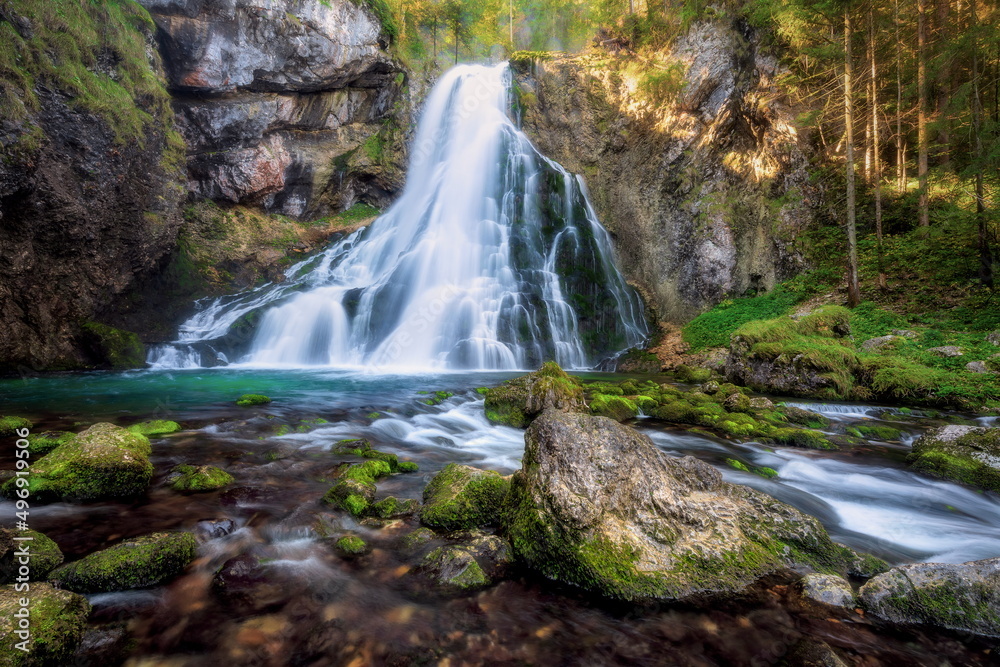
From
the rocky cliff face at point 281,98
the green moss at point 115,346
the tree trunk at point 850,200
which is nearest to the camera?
the tree trunk at point 850,200

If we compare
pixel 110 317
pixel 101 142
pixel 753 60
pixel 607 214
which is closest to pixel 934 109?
pixel 753 60

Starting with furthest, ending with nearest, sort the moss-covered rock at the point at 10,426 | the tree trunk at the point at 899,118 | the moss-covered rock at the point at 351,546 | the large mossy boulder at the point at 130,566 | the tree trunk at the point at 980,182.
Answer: the tree trunk at the point at 899,118 → the tree trunk at the point at 980,182 → the moss-covered rock at the point at 10,426 → the moss-covered rock at the point at 351,546 → the large mossy boulder at the point at 130,566

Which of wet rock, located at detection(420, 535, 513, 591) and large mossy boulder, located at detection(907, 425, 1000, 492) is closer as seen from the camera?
wet rock, located at detection(420, 535, 513, 591)

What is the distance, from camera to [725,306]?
17.5m

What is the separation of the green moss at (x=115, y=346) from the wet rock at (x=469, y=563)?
15338 mm

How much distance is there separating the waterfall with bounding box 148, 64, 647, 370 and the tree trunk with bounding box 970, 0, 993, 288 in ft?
32.4

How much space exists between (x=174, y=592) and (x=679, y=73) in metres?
24.3

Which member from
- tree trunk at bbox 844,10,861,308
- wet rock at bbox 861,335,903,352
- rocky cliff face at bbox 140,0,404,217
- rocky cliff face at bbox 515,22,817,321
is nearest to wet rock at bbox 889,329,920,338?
wet rock at bbox 861,335,903,352

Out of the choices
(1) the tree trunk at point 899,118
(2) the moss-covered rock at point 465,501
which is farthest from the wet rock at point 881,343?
(2) the moss-covered rock at point 465,501

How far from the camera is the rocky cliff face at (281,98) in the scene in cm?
1898

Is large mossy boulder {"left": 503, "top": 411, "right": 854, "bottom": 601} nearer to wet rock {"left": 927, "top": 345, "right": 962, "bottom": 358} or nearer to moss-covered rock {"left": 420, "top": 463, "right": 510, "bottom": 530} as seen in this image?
moss-covered rock {"left": 420, "top": 463, "right": 510, "bottom": 530}

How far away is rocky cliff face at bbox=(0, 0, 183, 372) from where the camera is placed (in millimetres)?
10641

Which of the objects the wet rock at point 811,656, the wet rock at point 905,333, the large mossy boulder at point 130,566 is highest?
the wet rock at point 905,333

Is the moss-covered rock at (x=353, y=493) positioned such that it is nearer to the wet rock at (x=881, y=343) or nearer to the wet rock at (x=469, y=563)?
the wet rock at (x=469, y=563)
